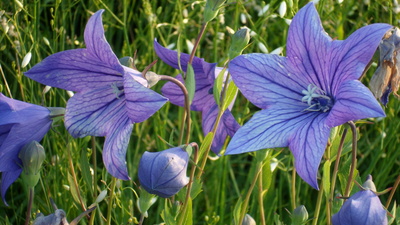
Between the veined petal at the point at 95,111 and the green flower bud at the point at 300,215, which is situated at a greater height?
the veined petal at the point at 95,111

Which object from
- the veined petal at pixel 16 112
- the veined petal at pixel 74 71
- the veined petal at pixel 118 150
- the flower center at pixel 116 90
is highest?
the veined petal at pixel 74 71

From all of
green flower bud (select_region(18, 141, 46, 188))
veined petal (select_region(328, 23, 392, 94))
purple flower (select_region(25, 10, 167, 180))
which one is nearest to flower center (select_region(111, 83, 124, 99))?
purple flower (select_region(25, 10, 167, 180))

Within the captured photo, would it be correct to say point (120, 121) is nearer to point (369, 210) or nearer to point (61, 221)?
point (61, 221)

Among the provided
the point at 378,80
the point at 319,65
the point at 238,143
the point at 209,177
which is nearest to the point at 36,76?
the point at 238,143

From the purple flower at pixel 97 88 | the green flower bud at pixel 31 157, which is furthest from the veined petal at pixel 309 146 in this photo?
the green flower bud at pixel 31 157

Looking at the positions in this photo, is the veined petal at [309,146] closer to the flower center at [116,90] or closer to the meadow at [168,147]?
the meadow at [168,147]

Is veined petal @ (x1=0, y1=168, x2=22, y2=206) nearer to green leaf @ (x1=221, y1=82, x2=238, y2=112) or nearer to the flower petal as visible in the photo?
the flower petal
